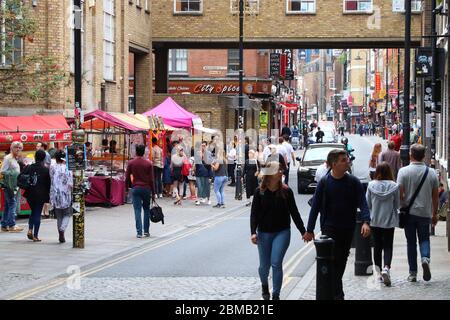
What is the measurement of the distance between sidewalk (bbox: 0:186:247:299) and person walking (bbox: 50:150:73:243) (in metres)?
0.38

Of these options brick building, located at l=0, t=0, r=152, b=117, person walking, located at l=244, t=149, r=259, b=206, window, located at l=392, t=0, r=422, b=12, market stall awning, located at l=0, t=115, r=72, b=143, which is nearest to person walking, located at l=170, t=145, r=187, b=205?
person walking, located at l=244, t=149, r=259, b=206

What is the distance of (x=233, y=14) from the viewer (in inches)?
1721

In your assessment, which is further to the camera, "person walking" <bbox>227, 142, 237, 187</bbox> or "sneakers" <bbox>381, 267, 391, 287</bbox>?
"person walking" <bbox>227, 142, 237, 187</bbox>

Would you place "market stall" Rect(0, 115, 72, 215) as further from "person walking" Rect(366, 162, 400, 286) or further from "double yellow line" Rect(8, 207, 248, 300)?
"person walking" Rect(366, 162, 400, 286)

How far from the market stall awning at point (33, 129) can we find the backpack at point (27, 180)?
4.43 metres

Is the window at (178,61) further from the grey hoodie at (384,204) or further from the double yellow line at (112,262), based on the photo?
the grey hoodie at (384,204)

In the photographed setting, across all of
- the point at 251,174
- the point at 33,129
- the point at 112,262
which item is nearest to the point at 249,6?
the point at 251,174

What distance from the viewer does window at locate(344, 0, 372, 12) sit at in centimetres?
4322

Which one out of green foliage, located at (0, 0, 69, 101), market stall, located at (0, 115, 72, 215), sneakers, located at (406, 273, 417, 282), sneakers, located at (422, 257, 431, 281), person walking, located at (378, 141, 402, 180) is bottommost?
sneakers, located at (406, 273, 417, 282)

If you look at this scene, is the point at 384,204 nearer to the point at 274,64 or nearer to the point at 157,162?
the point at 157,162

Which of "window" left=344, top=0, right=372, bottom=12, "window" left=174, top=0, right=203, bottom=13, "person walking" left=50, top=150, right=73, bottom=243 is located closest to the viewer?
"person walking" left=50, top=150, right=73, bottom=243

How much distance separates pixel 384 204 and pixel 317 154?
20.6 metres
